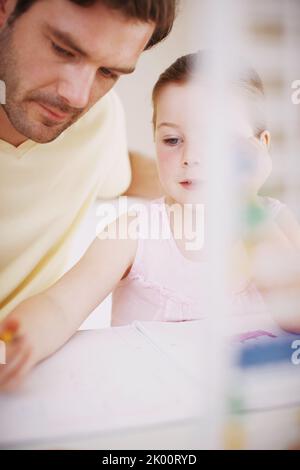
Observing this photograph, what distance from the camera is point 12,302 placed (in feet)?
2.86

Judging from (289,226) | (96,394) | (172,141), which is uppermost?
(172,141)

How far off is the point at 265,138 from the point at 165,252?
30 cm

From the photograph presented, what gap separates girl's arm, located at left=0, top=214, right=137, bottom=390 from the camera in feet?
2.62

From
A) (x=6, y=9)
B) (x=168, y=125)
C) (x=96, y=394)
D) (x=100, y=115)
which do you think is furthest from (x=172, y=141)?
(x=96, y=394)

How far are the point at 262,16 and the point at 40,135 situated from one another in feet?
1.51

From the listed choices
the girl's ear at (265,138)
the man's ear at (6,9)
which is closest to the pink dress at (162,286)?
the girl's ear at (265,138)

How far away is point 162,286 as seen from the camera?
947 millimetres

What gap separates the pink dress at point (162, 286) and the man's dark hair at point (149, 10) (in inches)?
12.3

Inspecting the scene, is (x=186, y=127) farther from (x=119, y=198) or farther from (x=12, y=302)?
(x=12, y=302)

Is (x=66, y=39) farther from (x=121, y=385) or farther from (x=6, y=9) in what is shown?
(x=121, y=385)

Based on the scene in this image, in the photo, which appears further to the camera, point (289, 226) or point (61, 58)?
point (289, 226)

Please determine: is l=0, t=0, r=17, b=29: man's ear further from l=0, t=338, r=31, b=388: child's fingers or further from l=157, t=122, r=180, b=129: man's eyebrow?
l=0, t=338, r=31, b=388: child's fingers

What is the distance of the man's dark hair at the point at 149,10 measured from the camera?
767mm
